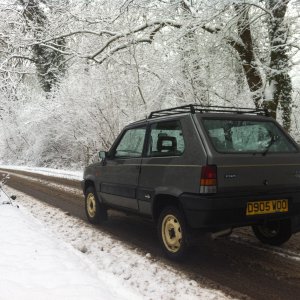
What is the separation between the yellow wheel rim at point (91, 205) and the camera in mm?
7359

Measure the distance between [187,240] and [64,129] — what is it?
752 inches

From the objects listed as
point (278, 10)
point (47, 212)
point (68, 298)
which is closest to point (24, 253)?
point (68, 298)

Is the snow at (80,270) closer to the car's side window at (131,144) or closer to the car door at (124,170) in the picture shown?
the car door at (124,170)

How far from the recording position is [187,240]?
4.76 m

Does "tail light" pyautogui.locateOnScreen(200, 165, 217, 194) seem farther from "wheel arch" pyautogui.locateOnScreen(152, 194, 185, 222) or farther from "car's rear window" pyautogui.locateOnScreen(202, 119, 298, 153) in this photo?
"wheel arch" pyautogui.locateOnScreen(152, 194, 185, 222)

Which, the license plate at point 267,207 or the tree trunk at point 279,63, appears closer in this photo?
the license plate at point 267,207

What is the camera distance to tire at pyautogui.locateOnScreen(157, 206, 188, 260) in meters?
4.80

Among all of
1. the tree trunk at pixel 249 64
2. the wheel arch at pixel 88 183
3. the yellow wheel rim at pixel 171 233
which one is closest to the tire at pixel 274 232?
the yellow wheel rim at pixel 171 233

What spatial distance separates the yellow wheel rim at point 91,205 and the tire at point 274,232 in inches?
117

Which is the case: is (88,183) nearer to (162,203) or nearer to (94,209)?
(94,209)

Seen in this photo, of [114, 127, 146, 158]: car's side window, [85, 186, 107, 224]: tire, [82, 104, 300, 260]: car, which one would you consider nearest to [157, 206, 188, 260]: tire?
[82, 104, 300, 260]: car

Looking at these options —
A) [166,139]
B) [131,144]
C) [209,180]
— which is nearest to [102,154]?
[131,144]

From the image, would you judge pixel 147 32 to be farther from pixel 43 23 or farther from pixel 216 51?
pixel 43 23

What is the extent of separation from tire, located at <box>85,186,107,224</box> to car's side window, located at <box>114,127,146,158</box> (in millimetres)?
1137
